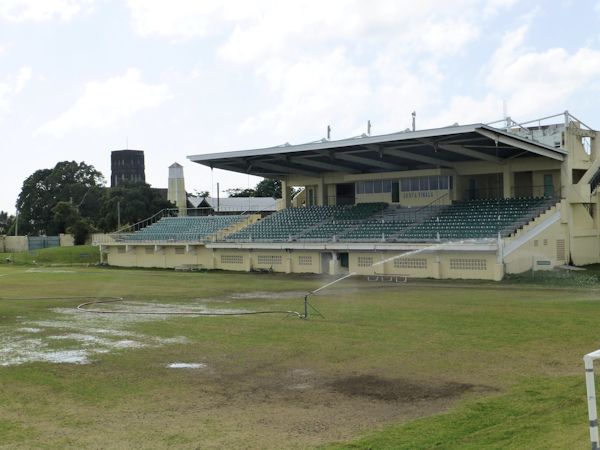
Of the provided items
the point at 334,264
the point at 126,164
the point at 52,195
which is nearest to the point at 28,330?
the point at 334,264

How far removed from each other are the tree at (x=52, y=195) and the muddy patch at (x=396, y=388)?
99.0m

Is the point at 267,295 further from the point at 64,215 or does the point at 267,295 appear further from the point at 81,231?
the point at 64,215

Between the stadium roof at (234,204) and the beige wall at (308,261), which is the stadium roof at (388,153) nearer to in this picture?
the beige wall at (308,261)

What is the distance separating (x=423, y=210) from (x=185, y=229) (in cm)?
2317

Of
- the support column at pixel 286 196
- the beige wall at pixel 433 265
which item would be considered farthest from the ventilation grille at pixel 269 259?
the support column at pixel 286 196

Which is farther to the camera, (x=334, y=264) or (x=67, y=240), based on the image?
(x=67, y=240)

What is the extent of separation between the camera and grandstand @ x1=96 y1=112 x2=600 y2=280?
120 ft

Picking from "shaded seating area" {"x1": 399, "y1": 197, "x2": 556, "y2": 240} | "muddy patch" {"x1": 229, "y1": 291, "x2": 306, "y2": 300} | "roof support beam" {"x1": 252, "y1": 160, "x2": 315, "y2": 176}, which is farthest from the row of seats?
"muddy patch" {"x1": 229, "y1": 291, "x2": 306, "y2": 300}

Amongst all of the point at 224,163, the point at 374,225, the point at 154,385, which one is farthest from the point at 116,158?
the point at 154,385

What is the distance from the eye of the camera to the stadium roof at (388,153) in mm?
37938

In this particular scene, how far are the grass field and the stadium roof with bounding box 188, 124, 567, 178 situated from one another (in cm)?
1517

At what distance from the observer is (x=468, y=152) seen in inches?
1617

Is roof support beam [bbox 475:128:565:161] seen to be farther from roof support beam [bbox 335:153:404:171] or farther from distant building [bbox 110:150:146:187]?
distant building [bbox 110:150:146:187]

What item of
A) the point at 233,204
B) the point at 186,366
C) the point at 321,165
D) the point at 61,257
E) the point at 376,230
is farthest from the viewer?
the point at 233,204
